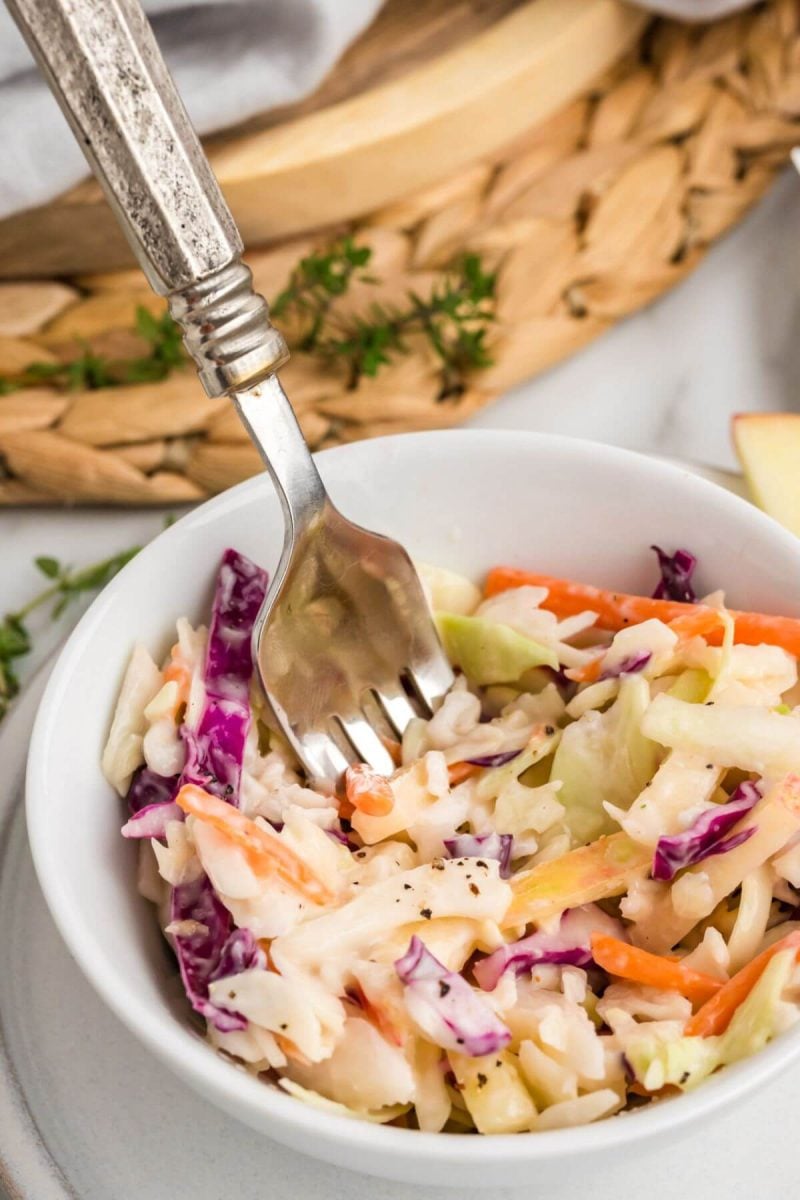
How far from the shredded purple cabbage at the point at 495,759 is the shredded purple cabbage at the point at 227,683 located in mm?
378

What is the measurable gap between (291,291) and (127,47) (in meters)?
1.31

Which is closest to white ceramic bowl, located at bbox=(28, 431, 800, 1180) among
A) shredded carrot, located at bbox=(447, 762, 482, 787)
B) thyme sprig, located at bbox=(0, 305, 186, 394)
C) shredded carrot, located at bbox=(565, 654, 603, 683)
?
shredded carrot, located at bbox=(565, 654, 603, 683)

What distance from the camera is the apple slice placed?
8.00 feet

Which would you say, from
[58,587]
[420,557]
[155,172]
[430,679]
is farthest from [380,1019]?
[58,587]

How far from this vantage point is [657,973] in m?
1.76

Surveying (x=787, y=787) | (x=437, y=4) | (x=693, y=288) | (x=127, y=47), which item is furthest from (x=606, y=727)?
(x=437, y=4)

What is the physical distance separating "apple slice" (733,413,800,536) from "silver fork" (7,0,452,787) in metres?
0.72

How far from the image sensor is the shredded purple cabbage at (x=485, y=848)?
1.91 meters

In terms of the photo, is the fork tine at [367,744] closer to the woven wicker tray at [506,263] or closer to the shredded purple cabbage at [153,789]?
the shredded purple cabbage at [153,789]

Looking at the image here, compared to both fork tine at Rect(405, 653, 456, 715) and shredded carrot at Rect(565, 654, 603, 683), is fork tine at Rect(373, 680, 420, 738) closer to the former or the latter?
fork tine at Rect(405, 653, 456, 715)

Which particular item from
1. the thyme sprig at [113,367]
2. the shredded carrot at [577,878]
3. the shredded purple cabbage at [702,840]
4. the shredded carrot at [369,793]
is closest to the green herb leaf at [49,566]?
the thyme sprig at [113,367]

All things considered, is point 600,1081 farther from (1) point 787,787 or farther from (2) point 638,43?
(2) point 638,43

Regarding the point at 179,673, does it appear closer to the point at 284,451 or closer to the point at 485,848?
the point at 284,451

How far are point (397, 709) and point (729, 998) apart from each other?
75cm
